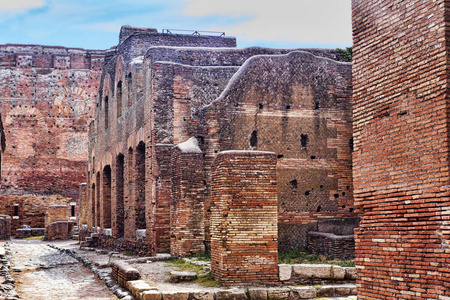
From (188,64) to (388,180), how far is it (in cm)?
1053

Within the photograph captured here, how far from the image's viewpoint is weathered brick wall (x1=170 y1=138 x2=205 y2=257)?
14.1 metres

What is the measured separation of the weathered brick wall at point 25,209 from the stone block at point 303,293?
101ft

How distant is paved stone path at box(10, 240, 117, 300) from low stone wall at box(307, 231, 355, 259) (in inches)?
199

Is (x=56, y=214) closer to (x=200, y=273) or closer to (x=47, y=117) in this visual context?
(x=47, y=117)

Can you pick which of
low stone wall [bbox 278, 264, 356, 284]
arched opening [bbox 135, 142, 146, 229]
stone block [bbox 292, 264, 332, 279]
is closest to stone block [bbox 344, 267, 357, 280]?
low stone wall [bbox 278, 264, 356, 284]

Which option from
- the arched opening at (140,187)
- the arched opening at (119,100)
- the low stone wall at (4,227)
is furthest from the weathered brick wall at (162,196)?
the low stone wall at (4,227)

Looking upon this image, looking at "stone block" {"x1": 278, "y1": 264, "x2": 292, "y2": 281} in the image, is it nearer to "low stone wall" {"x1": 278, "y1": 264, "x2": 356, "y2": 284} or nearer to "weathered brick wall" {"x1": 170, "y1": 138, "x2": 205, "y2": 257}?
"low stone wall" {"x1": 278, "y1": 264, "x2": 356, "y2": 284}

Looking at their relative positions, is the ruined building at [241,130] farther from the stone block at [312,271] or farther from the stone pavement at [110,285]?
the stone block at [312,271]

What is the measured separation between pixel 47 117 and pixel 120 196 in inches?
939

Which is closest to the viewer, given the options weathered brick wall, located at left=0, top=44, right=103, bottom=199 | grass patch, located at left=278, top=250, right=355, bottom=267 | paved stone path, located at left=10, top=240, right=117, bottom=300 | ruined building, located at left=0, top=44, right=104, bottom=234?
paved stone path, located at left=10, top=240, right=117, bottom=300

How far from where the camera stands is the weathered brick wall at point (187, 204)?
1412 cm

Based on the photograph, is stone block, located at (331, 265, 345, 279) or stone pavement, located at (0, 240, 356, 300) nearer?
stone pavement, located at (0, 240, 356, 300)

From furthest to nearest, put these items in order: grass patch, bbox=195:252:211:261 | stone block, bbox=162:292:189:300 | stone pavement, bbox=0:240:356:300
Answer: grass patch, bbox=195:252:211:261, stone pavement, bbox=0:240:356:300, stone block, bbox=162:292:189:300

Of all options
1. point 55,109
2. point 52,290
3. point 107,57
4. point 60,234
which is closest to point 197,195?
point 52,290
